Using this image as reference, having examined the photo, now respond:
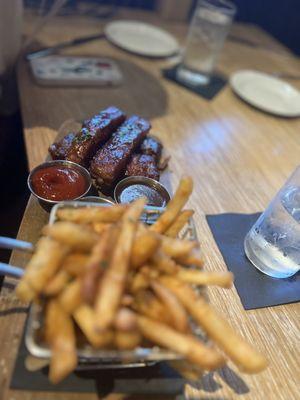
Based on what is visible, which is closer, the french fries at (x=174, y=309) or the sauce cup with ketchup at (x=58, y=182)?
the french fries at (x=174, y=309)

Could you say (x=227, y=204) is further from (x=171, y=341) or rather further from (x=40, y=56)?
(x=40, y=56)

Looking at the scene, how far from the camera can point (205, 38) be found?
7.67 feet

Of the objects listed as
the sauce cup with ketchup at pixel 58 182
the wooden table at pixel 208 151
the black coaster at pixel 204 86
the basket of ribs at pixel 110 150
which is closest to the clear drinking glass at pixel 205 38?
the black coaster at pixel 204 86

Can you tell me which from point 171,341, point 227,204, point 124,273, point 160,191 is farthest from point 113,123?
point 171,341

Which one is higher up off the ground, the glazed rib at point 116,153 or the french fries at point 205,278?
the french fries at point 205,278

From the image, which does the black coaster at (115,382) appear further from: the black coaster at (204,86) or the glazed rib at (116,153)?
the black coaster at (204,86)

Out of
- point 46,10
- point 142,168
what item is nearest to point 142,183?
point 142,168

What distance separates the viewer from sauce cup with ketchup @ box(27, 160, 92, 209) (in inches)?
50.0

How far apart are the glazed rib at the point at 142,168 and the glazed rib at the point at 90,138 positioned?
16 cm

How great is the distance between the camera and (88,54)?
7.95 ft

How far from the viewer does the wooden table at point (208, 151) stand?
105 centimetres

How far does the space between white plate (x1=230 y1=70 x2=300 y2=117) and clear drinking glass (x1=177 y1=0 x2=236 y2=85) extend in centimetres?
24

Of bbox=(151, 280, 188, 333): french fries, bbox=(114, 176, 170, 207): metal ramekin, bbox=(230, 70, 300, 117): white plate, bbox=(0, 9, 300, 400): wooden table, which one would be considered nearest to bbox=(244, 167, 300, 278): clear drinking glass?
bbox=(0, 9, 300, 400): wooden table

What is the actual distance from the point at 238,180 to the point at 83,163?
0.82 metres
